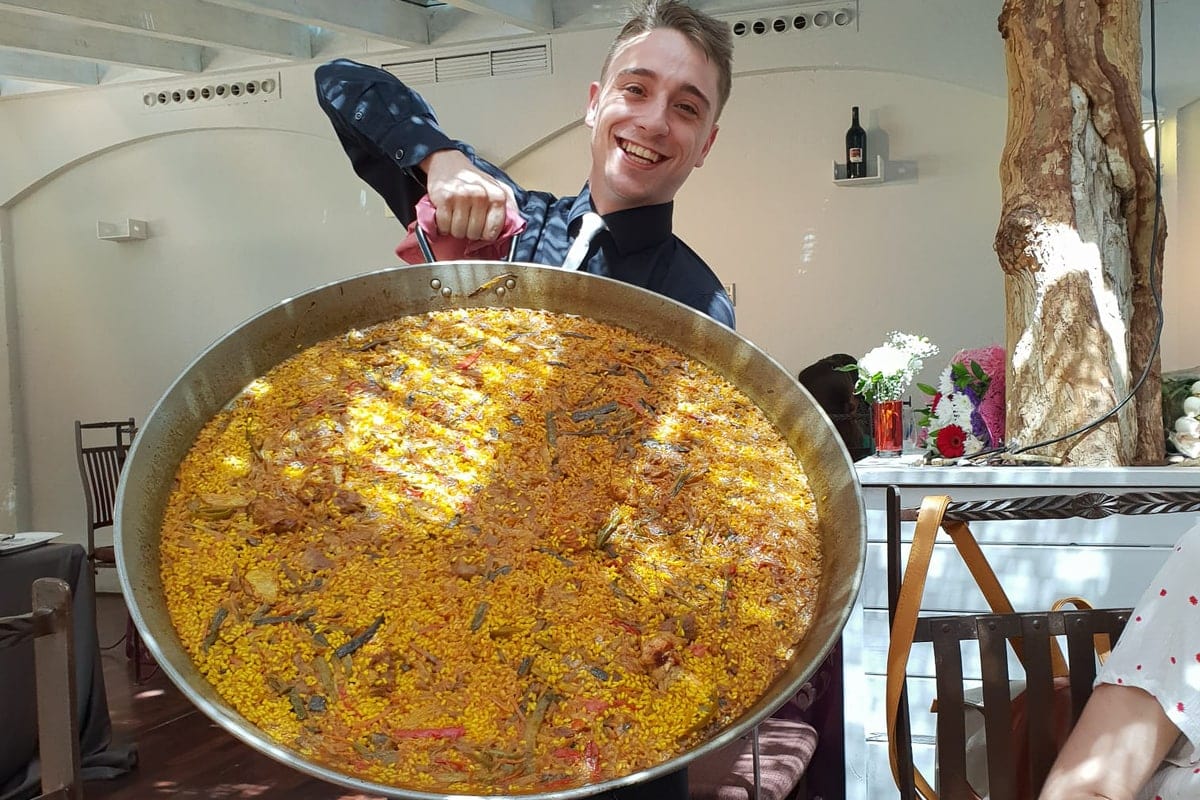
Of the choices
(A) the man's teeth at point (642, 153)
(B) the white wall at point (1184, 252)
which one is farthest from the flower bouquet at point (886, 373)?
(B) the white wall at point (1184, 252)

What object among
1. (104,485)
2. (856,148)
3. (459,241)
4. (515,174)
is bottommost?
(104,485)

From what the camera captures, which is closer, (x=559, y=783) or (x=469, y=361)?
(x=559, y=783)

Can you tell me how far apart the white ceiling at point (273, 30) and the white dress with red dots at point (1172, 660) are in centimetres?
390

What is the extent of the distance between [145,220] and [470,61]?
2251mm

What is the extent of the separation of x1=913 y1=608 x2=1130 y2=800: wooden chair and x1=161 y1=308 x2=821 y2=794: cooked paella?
0.21m

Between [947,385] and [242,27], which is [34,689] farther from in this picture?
[242,27]

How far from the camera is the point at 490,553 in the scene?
824 millimetres

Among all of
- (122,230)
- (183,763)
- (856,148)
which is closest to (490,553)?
(183,763)

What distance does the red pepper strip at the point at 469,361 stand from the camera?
991 mm

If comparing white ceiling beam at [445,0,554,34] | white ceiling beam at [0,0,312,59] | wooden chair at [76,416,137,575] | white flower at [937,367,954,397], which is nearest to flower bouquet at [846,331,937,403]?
white flower at [937,367,954,397]

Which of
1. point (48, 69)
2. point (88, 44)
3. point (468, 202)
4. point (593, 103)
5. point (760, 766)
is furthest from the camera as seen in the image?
point (48, 69)

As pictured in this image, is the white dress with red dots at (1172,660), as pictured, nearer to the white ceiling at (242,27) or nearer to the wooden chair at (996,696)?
the wooden chair at (996,696)

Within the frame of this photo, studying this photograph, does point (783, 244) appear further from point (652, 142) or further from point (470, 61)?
point (652, 142)

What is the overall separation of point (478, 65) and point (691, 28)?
443 cm
